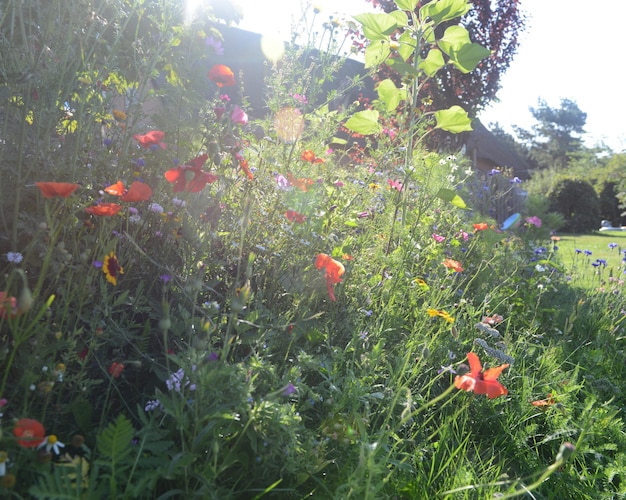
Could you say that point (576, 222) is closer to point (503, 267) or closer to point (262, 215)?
point (503, 267)

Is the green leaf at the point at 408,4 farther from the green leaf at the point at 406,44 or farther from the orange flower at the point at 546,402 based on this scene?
the orange flower at the point at 546,402

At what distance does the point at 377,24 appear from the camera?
305 cm

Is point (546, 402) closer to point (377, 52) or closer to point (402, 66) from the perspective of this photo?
point (402, 66)

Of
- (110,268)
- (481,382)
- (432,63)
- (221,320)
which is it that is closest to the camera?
(481,382)

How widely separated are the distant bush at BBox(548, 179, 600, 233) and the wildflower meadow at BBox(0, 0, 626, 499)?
1847 cm

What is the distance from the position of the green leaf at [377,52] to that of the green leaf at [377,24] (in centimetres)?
9

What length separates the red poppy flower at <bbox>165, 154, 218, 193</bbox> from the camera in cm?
153

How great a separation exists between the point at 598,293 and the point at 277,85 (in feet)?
8.85

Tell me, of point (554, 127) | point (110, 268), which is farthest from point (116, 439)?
point (554, 127)

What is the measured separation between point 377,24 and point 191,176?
1.99m

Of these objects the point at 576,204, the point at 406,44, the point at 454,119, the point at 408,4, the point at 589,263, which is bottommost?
the point at 576,204

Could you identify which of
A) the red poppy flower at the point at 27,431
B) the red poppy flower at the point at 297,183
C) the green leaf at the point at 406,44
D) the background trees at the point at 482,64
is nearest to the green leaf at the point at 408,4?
the green leaf at the point at 406,44

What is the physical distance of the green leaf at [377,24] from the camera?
Result: 9.89 ft

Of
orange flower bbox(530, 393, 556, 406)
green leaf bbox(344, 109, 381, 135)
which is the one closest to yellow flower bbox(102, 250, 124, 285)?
orange flower bbox(530, 393, 556, 406)
